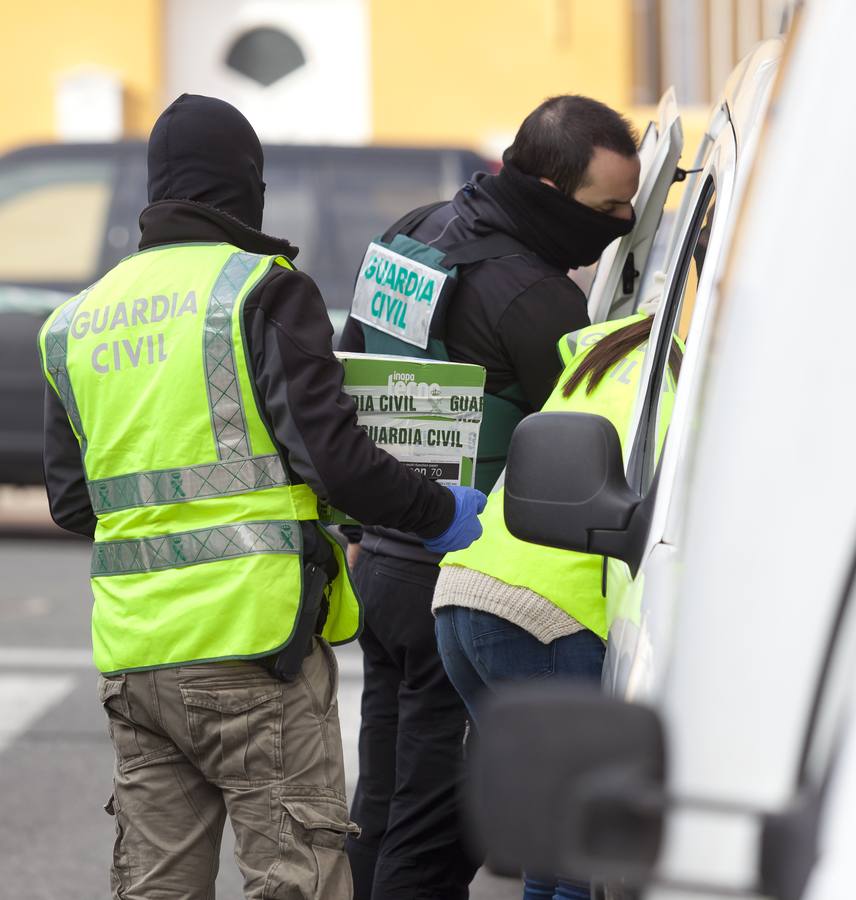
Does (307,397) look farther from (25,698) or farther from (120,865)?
(25,698)

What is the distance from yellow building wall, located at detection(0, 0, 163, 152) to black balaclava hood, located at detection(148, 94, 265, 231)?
12.7 meters

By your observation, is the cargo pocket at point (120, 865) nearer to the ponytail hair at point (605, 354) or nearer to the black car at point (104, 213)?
the ponytail hair at point (605, 354)

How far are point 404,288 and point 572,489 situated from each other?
1411mm

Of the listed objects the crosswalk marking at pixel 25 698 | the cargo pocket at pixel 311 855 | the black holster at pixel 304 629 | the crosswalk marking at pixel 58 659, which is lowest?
the crosswalk marking at pixel 58 659

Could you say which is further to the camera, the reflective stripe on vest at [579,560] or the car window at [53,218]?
the car window at [53,218]

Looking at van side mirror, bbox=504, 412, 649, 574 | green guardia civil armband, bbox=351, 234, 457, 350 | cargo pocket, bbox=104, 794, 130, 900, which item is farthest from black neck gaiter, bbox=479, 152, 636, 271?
cargo pocket, bbox=104, 794, 130, 900

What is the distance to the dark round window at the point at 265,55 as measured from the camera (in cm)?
1596

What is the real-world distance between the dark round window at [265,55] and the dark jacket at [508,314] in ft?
42.2

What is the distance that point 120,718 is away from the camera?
2920 mm

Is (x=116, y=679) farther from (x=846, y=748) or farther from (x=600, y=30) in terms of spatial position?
(x=600, y=30)

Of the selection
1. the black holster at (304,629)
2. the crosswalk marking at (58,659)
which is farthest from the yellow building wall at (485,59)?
the black holster at (304,629)

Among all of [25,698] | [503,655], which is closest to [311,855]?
[503,655]

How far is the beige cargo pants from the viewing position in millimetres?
2783

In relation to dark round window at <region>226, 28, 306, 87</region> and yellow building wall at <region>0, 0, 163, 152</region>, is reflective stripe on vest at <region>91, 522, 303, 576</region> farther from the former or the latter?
dark round window at <region>226, 28, 306, 87</region>
